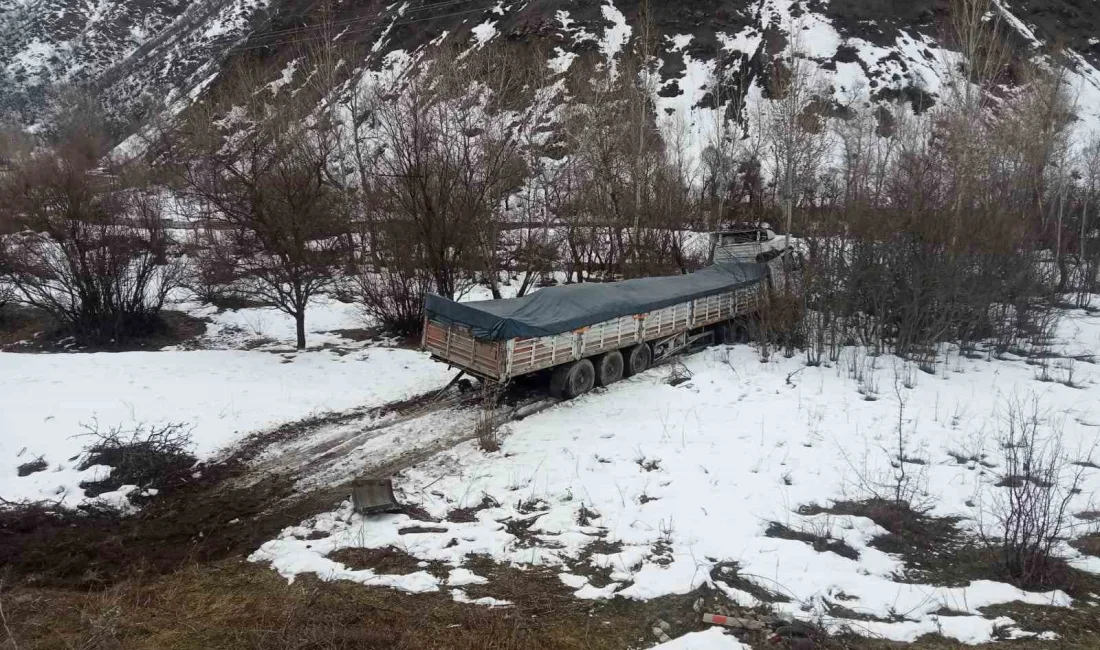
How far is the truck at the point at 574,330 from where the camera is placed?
1016cm

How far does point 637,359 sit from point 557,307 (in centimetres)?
262

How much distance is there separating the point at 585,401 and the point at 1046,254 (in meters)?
16.9

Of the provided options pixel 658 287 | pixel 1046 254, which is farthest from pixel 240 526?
pixel 1046 254

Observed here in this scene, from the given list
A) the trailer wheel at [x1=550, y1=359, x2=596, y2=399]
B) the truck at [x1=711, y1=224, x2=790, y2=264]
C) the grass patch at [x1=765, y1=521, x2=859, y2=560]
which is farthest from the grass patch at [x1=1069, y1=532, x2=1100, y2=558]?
the truck at [x1=711, y1=224, x2=790, y2=264]

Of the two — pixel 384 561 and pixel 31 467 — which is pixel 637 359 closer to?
pixel 384 561

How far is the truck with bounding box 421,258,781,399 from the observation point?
33.3 feet

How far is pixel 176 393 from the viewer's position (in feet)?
35.5

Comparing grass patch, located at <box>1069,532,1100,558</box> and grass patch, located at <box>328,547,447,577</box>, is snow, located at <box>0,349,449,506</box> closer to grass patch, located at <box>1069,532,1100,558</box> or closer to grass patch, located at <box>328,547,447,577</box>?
grass patch, located at <box>328,547,447,577</box>

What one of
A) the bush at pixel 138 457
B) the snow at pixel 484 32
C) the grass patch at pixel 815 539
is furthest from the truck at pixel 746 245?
the snow at pixel 484 32

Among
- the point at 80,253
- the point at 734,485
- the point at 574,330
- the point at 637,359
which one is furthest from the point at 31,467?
the point at 80,253

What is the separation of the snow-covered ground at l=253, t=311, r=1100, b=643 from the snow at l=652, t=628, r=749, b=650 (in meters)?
0.62

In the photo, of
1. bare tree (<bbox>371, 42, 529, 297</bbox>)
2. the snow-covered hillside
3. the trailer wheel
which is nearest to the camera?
the trailer wheel

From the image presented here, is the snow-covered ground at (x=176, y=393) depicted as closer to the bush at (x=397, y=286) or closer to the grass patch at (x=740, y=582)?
the bush at (x=397, y=286)

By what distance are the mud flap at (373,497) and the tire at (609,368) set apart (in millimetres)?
5279
